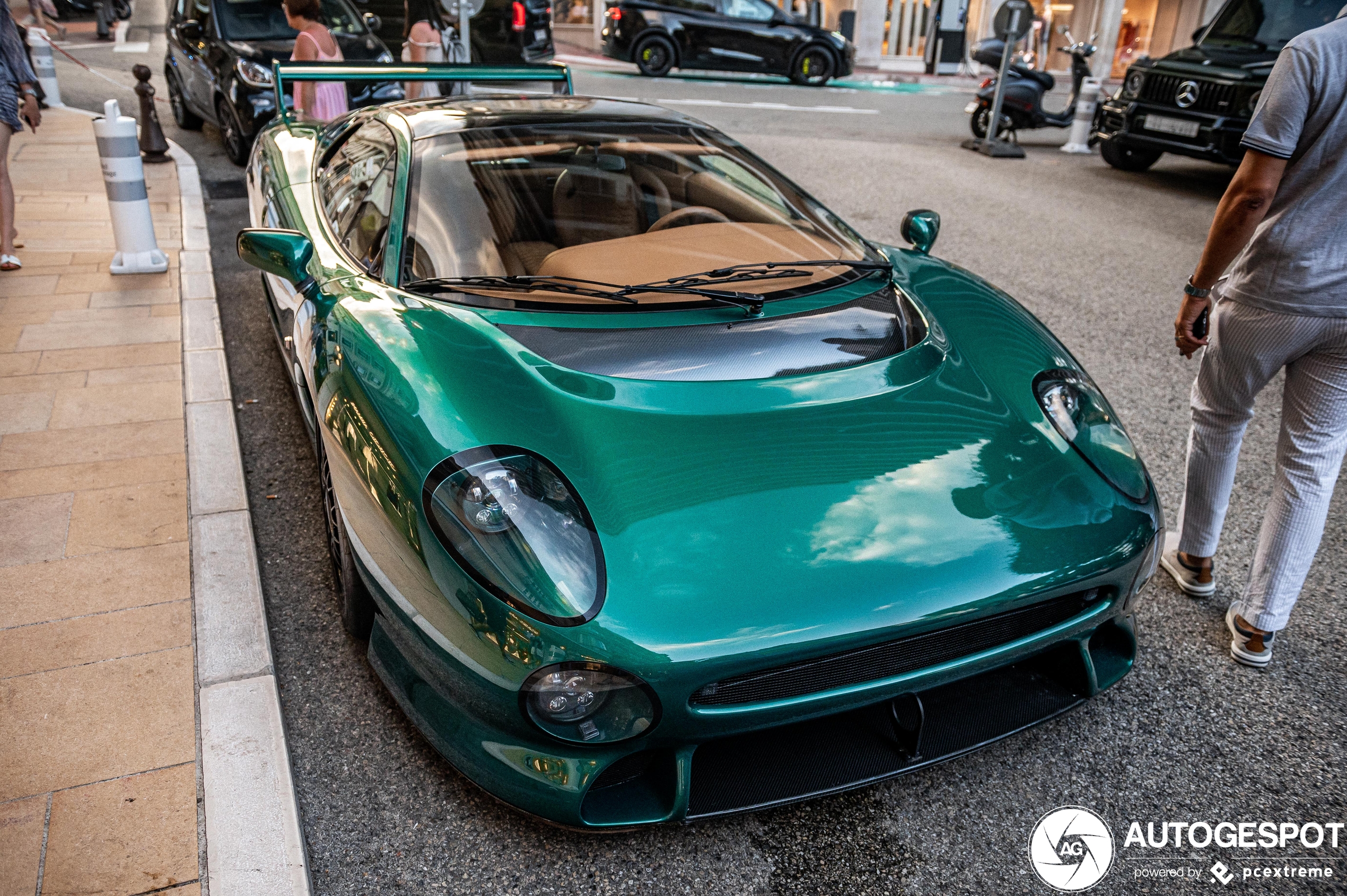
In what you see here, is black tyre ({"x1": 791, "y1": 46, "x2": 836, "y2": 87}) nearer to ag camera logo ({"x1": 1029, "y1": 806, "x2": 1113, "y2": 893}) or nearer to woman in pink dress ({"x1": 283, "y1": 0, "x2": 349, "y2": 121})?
woman in pink dress ({"x1": 283, "y1": 0, "x2": 349, "y2": 121})

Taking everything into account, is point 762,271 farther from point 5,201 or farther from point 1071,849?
point 5,201

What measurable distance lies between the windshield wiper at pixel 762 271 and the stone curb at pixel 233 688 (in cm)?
142

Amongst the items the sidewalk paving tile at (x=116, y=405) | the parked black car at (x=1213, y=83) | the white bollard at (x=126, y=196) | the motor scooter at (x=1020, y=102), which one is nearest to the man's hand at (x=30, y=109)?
the white bollard at (x=126, y=196)

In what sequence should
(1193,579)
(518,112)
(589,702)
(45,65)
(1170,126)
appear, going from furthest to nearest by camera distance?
(45,65)
(1170,126)
(518,112)
(1193,579)
(589,702)

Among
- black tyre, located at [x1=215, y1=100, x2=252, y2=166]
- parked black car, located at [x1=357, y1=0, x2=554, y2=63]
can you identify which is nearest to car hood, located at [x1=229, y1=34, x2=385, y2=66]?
black tyre, located at [x1=215, y1=100, x2=252, y2=166]

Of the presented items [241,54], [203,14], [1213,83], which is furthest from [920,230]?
[203,14]

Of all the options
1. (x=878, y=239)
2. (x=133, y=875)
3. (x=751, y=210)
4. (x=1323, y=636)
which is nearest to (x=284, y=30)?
(x=878, y=239)

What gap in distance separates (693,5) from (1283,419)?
1520 cm

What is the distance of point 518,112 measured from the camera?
10.3 ft

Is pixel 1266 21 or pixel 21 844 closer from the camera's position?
pixel 21 844

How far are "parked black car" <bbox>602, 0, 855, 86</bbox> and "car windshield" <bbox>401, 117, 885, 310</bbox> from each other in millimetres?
13585

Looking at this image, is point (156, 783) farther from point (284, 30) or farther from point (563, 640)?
point (284, 30)

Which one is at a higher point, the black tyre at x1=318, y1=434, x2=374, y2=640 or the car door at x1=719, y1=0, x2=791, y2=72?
the car door at x1=719, y1=0, x2=791, y2=72

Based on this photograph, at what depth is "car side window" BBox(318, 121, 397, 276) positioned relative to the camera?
2.70m
